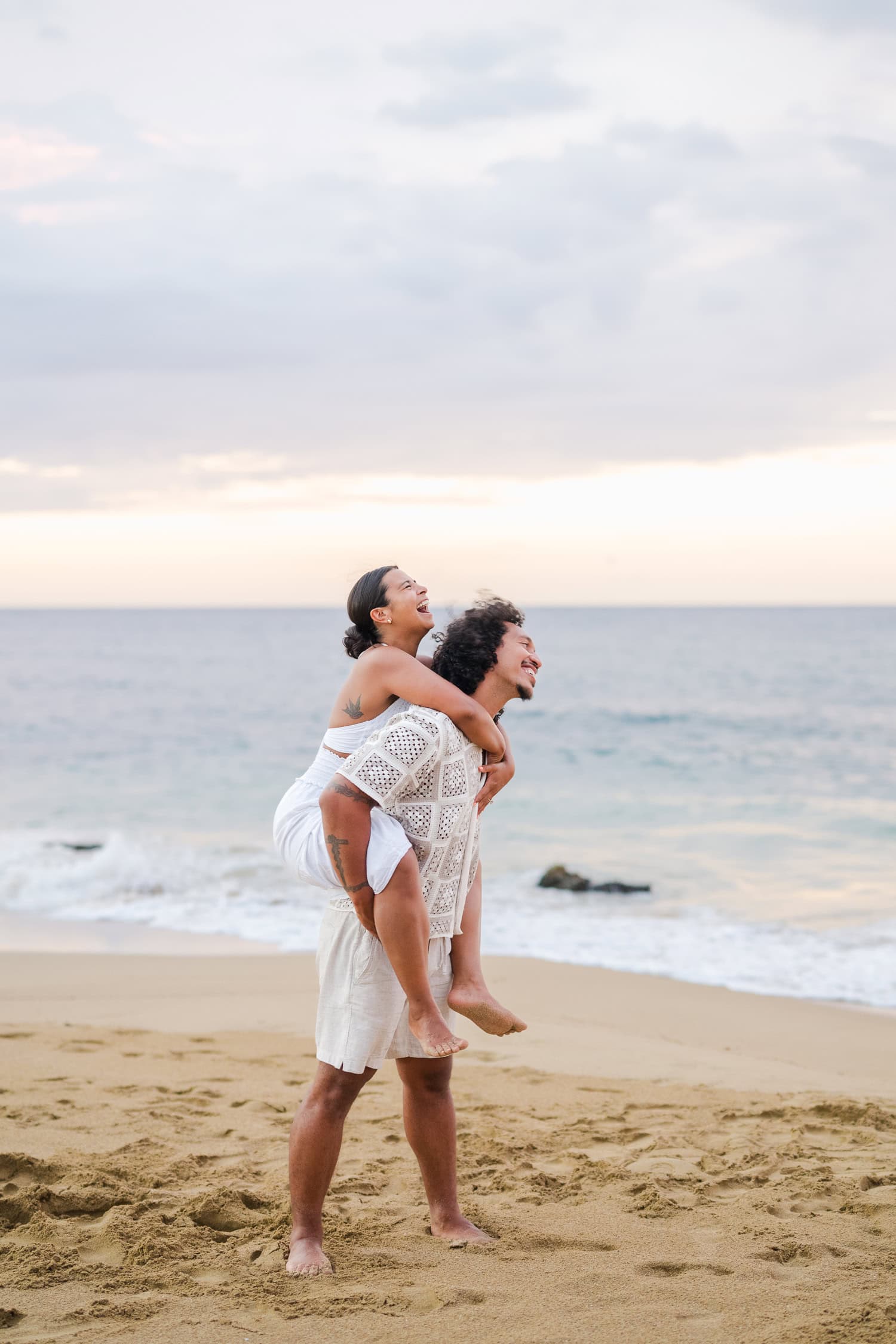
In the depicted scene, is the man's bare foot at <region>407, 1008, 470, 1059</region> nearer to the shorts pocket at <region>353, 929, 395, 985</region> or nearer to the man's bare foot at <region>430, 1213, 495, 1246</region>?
the shorts pocket at <region>353, 929, 395, 985</region>

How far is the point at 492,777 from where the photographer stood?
131 inches

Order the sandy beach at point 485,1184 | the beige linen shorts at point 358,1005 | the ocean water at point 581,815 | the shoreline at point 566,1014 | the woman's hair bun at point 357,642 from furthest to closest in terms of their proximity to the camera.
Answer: the ocean water at point 581,815 < the shoreline at point 566,1014 < the woman's hair bun at point 357,642 < the beige linen shorts at point 358,1005 < the sandy beach at point 485,1184

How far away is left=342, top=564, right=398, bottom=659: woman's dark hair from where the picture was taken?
3309mm

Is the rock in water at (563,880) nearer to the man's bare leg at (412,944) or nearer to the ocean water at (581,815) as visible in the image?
the ocean water at (581,815)

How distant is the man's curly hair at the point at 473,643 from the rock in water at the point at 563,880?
834 cm

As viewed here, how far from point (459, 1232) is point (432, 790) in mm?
1385

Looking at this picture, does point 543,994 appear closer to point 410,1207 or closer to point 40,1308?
point 410,1207

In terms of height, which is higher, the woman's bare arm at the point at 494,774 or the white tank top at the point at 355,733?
the white tank top at the point at 355,733

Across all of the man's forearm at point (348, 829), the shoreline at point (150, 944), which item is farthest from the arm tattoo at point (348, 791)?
the shoreline at point (150, 944)

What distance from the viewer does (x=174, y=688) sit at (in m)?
39.6

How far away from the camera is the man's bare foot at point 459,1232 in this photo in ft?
10.3

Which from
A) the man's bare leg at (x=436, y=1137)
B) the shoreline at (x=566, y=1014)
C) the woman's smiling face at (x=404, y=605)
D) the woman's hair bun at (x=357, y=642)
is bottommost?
the shoreline at (x=566, y=1014)

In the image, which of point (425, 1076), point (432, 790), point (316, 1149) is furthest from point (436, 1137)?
point (432, 790)

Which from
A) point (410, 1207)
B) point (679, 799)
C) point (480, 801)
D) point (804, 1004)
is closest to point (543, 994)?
point (804, 1004)
